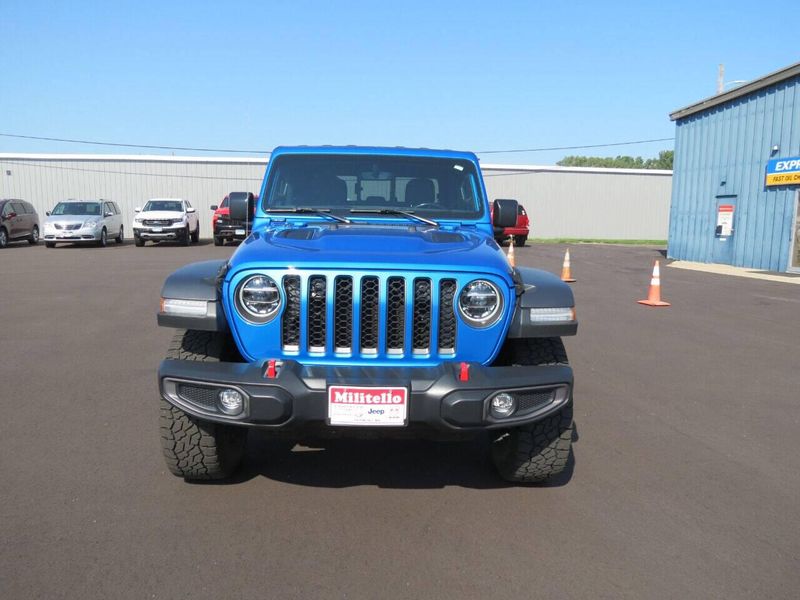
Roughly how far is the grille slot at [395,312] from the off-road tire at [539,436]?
72cm

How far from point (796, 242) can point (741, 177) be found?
9.56ft

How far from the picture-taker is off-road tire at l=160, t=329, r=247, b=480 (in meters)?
3.63

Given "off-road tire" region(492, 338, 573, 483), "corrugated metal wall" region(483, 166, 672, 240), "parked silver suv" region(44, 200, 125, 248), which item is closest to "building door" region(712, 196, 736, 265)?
"corrugated metal wall" region(483, 166, 672, 240)

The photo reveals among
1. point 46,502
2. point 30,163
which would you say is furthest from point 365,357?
point 30,163

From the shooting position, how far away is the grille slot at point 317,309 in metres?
3.39

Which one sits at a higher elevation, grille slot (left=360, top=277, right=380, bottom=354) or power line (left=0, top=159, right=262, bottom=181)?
power line (left=0, top=159, right=262, bottom=181)

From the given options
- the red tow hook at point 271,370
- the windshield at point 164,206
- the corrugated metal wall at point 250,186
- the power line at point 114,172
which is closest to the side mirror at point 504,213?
the red tow hook at point 271,370

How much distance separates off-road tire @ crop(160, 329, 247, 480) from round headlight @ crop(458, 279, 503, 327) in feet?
4.30

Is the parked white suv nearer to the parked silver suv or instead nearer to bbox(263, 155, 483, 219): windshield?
the parked silver suv

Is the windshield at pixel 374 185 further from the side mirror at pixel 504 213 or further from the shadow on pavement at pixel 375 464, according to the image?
the shadow on pavement at pixel 375 464

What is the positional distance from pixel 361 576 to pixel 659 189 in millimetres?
42785

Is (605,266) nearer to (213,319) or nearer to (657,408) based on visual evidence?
(657,408)

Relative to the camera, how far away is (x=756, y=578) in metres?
2.94

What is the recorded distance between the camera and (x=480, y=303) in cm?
348
